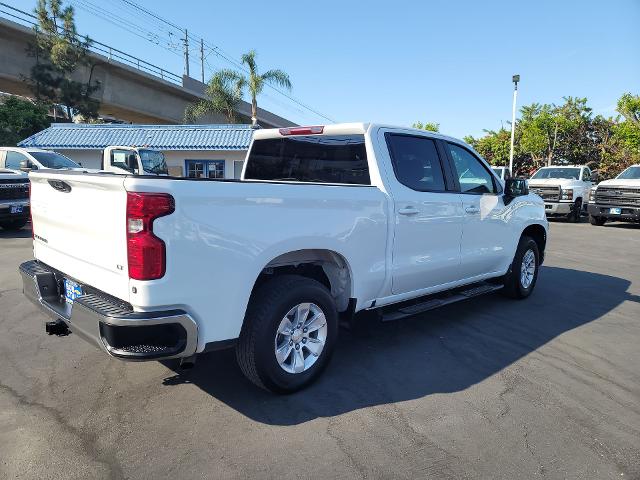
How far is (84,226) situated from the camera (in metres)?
3.00

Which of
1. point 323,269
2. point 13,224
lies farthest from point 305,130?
point 13,224

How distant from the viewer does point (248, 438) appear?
2.85 m

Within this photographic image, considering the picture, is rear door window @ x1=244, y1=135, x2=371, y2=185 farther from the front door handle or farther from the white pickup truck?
the front door handle

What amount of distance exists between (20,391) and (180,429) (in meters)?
1.36

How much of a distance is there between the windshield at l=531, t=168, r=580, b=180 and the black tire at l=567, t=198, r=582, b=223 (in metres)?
1.08

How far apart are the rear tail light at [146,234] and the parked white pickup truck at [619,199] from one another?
1661 centimetres

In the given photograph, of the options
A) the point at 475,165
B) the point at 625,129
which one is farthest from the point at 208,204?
the point at 625,129

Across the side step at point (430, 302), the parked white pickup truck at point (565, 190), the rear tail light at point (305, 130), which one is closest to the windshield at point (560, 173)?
the parked white pickup truck at point (565, 190)

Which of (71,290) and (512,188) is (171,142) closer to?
(512,188)

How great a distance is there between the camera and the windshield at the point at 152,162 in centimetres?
1748

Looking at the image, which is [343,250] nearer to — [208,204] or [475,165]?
[208,204]

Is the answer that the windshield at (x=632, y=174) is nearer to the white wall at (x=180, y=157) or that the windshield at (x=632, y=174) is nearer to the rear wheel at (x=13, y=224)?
the rear wheel at (x=13, y=224)

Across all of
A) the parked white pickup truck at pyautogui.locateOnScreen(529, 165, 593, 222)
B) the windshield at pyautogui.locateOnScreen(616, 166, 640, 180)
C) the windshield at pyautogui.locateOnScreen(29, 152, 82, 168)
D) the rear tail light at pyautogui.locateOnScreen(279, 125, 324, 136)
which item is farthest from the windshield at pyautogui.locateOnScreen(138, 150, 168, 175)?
the windshield at pyautogui.locateOnScreen(616, 166, 640, 180)

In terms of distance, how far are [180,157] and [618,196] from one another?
893 inches
